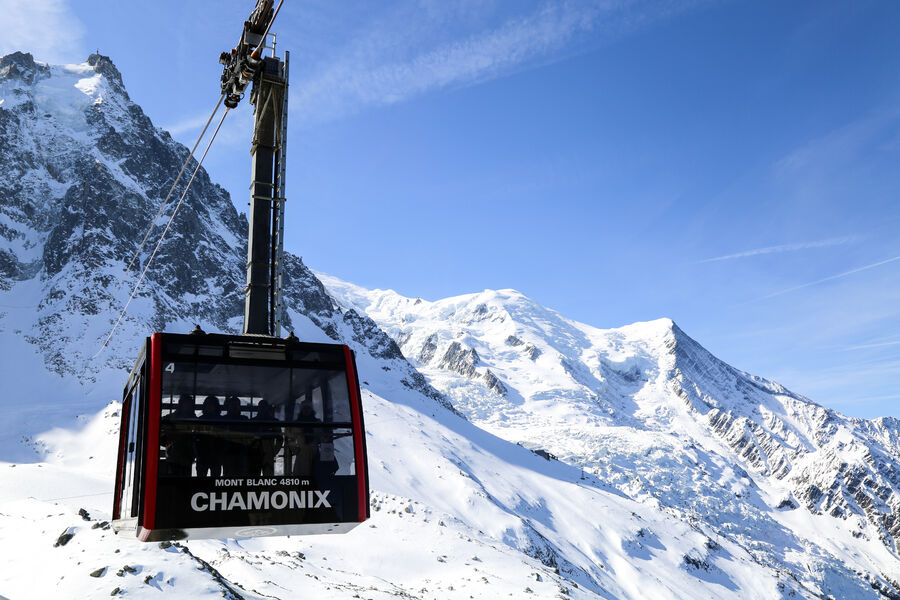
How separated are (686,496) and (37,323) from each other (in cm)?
17025

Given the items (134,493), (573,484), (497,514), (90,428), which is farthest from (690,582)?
(134,493)

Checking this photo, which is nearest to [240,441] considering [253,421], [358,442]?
[253,421]

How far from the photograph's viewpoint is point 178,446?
10.4m

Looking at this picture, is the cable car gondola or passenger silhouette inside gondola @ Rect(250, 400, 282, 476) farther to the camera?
passenger silhouette inside gondola @ Rect(250, 400, 282, 476)

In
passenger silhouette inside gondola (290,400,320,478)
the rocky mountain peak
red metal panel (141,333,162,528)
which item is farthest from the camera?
the rocky mountain peak

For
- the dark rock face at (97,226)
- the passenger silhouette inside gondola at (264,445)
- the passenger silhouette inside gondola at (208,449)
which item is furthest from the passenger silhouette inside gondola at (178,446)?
the dark rock face at (97,226)

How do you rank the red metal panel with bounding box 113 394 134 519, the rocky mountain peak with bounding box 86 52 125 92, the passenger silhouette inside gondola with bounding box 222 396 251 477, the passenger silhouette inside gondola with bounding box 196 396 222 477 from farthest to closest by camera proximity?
the rocky mountain peak with bounding box 86 52 125 92 < the red metal panel with bounding box 113 394 134 519 < the passenger silhouette inside gondola with bounding box 222 396 251 477 < the passenger silhouette inside gondola with bounding box 196 396 222 477

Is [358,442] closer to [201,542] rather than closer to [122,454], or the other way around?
[122,454]

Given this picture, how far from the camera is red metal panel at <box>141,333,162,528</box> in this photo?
986 cm

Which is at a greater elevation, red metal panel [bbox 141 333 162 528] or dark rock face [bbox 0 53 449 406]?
dark rock face [bbox 0 53 449 406]

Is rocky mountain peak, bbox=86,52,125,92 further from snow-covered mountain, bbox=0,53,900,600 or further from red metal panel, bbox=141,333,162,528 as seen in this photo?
red metal panel, bbox=141,333,162,528

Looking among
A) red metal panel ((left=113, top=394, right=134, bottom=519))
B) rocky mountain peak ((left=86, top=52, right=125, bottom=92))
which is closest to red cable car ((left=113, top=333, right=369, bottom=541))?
red metal panel ((left=113, top=394, right=134, bottom=519))

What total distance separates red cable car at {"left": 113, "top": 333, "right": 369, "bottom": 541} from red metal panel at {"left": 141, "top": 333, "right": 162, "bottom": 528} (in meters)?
0.01

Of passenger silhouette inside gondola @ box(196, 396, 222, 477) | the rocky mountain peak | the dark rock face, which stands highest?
the rocky mountain peak
